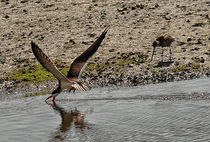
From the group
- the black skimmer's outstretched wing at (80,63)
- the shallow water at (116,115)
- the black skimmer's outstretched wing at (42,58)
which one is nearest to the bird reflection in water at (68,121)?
the shallow water at (116,115)

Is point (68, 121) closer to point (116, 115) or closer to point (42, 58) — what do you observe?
point (116, 115)

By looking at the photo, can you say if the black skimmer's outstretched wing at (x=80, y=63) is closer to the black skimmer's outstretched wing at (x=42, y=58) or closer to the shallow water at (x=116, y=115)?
the shallow water at (x=116, y=115)

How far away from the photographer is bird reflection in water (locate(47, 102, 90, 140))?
11.0 metres

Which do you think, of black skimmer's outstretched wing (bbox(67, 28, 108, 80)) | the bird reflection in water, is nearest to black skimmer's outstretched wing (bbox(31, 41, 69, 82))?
the bird reflection in water

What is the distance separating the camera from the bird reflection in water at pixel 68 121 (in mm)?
11031

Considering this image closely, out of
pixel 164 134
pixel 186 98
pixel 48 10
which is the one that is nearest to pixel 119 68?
pixel 186 98

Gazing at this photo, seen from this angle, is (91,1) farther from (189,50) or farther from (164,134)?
(164,134)

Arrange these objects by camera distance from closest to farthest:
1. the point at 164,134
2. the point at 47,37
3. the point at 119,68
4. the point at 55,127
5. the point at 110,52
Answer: the point at 164,134, the point at 55,127, the point at 119,68, the point at 110,52, the point at 47,37

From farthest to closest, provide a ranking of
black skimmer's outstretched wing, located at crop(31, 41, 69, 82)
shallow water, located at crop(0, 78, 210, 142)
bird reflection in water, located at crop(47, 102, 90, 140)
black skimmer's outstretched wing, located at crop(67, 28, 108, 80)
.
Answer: black skimmer's outstretched wing, located at crop(67, 28, 108, 80), bird reflection in water, located at crop(47, 102, 90, 140), black skimmer's outstretched wing, located at crop(31, 41, 69, 82), shallow water, located at crop(0, 78, 210, 142)

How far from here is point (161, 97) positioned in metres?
13.6

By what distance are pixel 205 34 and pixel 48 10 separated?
30.6 ft

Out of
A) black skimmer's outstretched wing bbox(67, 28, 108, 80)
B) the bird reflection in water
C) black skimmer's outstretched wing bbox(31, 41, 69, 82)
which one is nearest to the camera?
black skimmer's outstretched wing bbox(31, 41, 69, 82)

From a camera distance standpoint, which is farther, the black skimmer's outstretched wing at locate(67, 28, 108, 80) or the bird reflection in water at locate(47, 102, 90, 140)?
the black skimmer's outstretched wing at locate(67, 28, 108, 80)

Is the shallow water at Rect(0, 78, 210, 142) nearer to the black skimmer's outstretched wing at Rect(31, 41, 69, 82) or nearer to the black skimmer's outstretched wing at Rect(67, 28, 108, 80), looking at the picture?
the black skimmer's outstretched wing at Rect(67, 28, 108, 80)
